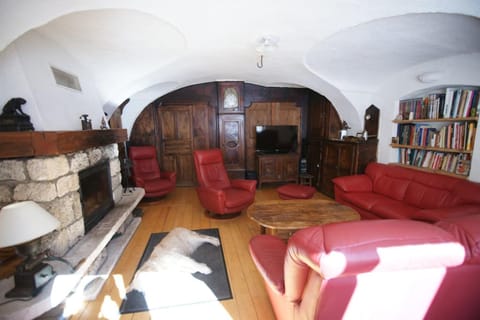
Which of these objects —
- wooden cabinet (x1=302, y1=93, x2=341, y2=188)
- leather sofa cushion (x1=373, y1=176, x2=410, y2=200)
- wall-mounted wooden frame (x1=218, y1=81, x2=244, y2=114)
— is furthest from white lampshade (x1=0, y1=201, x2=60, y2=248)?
wooden cabinet (x1=302, y1=93, x2=341, y2=188)

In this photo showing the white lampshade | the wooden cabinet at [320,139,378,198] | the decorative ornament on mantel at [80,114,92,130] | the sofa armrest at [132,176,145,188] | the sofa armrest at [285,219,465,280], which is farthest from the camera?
the sofa armrest at [132,176,145,188]

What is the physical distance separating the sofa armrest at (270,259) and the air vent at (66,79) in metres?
2.34

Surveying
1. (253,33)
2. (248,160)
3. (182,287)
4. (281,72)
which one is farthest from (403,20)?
(248,160)

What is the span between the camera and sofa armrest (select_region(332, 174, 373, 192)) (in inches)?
122

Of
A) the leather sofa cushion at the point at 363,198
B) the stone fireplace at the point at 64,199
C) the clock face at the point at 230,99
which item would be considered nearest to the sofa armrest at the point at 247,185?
the leather sofa cushion at the point at 363,198

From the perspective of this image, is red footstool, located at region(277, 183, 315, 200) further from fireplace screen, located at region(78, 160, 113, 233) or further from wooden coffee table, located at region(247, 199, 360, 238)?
fireplace screen, located at region(78, 160, 113, 233)

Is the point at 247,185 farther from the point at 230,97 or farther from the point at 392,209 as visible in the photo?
the point at 230,97

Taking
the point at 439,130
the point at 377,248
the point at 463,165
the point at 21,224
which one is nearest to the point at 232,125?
the point at 439,130

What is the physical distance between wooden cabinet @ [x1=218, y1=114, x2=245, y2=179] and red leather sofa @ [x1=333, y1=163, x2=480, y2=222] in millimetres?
2270

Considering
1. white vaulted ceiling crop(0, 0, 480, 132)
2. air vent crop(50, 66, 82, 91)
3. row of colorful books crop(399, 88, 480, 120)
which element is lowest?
row of colorful books crop(399, 88, 480, 120)

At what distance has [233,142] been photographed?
4793mm

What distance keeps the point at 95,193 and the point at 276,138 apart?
3.51 meters

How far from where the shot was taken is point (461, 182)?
2236mm

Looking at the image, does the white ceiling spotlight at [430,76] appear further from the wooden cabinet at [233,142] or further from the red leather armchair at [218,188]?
the wooden cabinet at [233,142]
